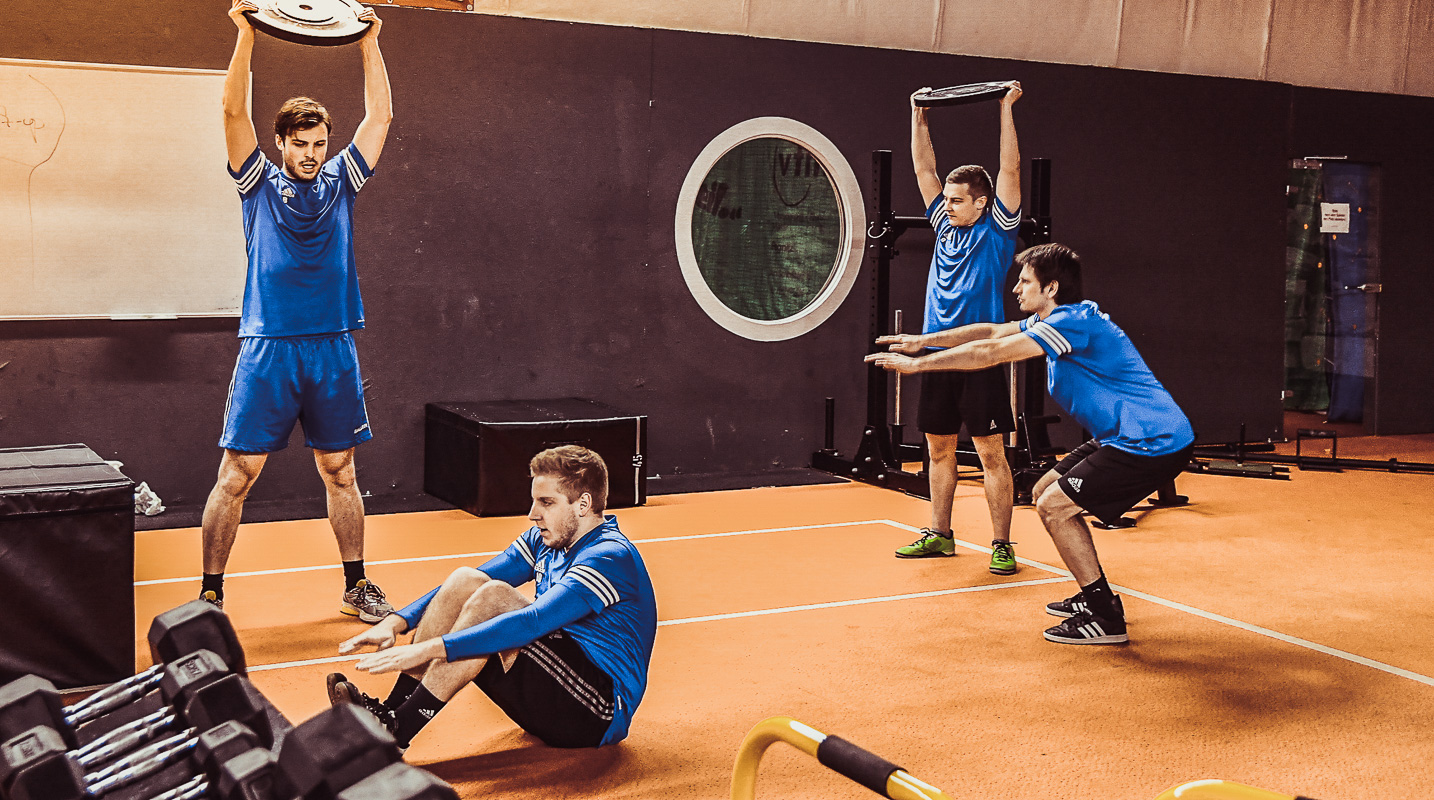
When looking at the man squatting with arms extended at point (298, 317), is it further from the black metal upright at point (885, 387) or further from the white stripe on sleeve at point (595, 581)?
the black metal upright at point (885, 387)

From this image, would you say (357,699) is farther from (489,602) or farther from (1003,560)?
(1003,560)

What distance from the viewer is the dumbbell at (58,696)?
228 cm

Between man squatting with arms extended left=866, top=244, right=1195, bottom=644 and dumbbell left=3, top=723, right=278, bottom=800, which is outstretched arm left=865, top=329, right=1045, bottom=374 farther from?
dumbbell left=3, top=723, right=278, bottom=800

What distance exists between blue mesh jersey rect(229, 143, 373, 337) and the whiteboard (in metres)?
1.83

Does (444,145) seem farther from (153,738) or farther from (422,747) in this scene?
(153,738)

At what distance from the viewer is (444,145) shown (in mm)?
6270

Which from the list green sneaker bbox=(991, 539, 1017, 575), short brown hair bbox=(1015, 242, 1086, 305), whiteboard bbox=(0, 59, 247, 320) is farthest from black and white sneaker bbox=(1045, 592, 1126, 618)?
whiteboard bbox=(0, 59, 247, 320)

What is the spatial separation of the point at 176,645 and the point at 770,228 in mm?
5050

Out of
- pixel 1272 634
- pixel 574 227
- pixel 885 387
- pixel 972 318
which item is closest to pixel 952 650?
pixel 1272 634

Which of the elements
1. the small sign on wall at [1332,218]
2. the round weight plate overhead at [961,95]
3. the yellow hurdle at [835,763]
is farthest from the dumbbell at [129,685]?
the small sign on wall at [1332,218]

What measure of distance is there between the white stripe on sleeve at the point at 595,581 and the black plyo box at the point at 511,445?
3105 mm

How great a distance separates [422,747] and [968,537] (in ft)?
10.5

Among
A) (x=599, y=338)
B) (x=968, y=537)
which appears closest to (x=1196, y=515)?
(x=968, y=537)

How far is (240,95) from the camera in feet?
12.8
